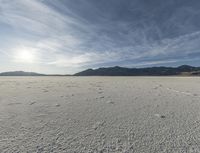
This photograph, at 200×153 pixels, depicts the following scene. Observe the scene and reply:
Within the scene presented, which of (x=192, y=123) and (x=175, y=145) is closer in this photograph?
(x=175, y=145)

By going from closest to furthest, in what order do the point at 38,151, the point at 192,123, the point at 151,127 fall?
the point at 38,151
the point at 151,127
the point at 192,123

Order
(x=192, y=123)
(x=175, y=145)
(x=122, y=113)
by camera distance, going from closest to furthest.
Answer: (x=175, y=145)
(x=192, y=123)
(x=122, y=113)

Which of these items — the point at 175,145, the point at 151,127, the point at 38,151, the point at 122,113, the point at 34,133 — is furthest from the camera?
the point at 122,113

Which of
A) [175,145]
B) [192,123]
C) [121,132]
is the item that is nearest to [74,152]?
[121,132]

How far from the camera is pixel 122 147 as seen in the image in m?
1.99

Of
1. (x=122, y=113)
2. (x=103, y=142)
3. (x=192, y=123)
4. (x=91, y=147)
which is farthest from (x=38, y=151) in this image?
(x=192, y=123)

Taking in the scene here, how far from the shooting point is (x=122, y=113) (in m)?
3.66

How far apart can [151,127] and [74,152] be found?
1707 millimetres

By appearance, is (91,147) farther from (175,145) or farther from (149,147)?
(175,145)

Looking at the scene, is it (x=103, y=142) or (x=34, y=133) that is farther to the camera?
(x=34, y=133)

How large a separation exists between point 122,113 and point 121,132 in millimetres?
1187

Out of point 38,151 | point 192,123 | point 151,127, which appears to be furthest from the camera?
point 192,123

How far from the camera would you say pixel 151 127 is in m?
2.70

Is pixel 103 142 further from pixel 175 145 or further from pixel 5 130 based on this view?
pixel 5 130
